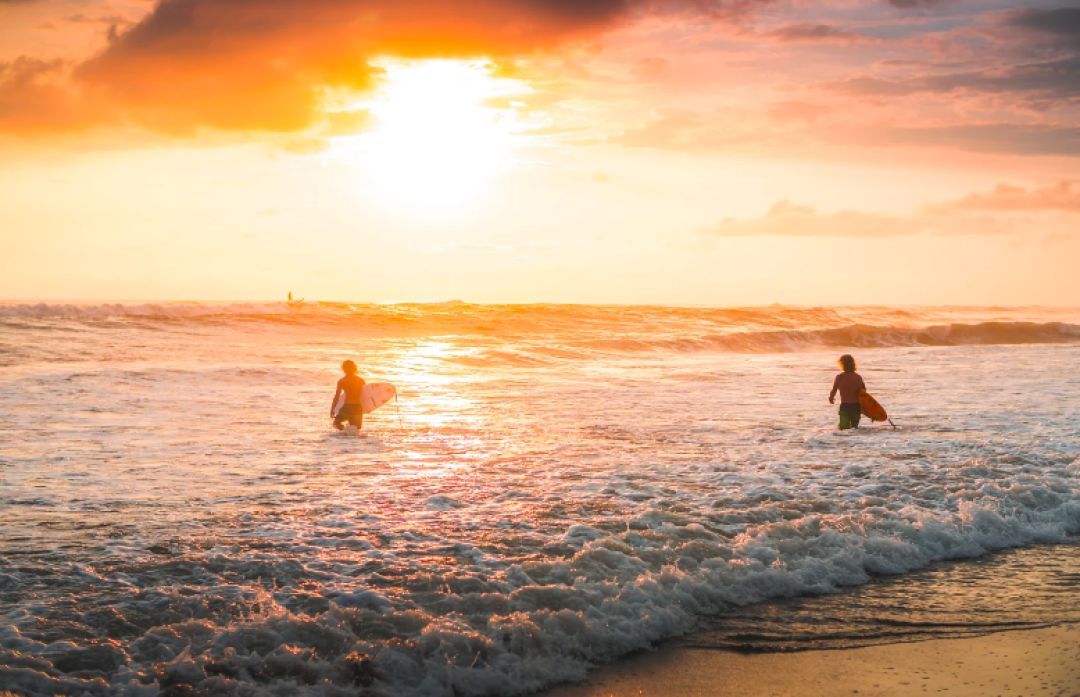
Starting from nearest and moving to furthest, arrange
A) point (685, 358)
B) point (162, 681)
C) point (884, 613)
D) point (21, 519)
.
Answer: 1. point (162, 681)
2. point (884, 613)
3. point (21, 519)
4. point (685, 358)

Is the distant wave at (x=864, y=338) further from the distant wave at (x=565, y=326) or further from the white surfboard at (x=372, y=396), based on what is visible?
the white surfboard at (x=372, y=396)

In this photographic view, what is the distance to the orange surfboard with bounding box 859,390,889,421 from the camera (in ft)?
53.5

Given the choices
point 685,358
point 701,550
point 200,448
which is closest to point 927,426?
point 701,550

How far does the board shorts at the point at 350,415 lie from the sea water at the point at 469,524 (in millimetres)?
642

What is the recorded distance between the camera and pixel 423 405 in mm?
19641

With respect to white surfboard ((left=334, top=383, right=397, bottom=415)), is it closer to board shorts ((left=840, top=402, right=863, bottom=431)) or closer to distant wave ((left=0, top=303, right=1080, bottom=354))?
board shorts ((left=840, top=402, right=863, bottom=431))

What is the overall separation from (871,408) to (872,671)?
1113 centimetres

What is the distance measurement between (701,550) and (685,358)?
28264 mm

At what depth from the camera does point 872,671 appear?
5996 mm

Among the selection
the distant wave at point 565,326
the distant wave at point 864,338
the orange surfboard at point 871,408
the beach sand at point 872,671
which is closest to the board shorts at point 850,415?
the orange surfboard at point 871,408

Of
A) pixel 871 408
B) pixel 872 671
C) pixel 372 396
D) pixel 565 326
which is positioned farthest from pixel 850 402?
pixel 565 326

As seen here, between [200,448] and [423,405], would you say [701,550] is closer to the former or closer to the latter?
[200,448]

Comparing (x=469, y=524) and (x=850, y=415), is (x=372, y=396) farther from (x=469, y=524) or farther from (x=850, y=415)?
(x=850, y=415)

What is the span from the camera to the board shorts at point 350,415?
51.9 feet
